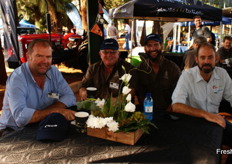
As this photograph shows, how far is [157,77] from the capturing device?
9.76ft

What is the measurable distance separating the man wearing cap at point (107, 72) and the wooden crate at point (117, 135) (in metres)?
1.32

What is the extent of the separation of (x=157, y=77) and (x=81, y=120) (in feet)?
5.60

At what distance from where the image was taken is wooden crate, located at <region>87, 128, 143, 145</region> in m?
1.38

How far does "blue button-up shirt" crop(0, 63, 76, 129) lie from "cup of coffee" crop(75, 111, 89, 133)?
17.7 inches

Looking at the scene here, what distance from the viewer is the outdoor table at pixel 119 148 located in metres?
1.23

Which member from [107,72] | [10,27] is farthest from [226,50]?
[10,27]

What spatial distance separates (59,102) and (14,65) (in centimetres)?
533

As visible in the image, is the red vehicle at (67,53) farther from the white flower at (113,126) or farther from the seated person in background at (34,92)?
the white flower at (113,126)

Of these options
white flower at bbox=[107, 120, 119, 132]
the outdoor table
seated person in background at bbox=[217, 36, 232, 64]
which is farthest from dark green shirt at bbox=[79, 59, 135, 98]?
seated person in background at bbox=[217, 36, 232, 64]

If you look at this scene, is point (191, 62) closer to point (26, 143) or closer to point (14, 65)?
point (26, 143)

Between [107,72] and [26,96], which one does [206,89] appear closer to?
[107,72]

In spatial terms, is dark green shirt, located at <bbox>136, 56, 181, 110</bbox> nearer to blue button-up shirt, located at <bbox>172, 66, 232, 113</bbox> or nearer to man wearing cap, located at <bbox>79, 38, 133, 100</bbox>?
man wearing cap, located at <bbox>79, 38, 133, 100</bbox>

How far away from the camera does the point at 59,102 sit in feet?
6.93

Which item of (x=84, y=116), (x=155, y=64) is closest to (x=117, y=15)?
(x=155, y=64)
